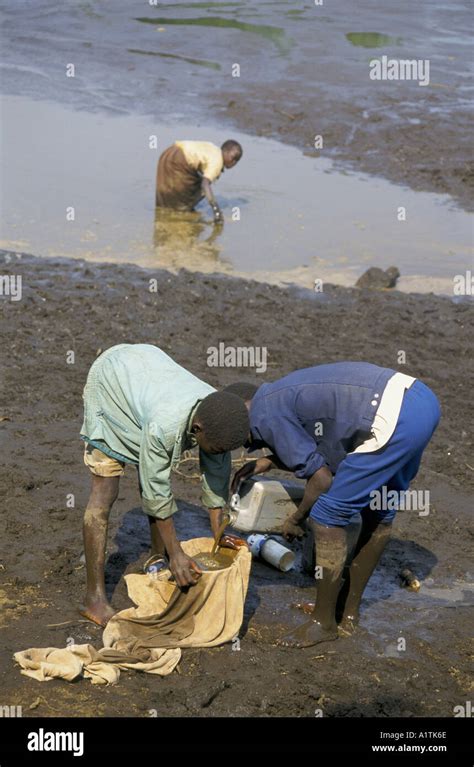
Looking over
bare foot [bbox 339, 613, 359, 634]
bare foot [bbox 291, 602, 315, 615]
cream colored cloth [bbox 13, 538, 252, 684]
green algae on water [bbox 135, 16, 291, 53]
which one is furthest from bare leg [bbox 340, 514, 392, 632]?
green algae on water [bbox 135, 16, 291, 53]

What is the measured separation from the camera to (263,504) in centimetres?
547

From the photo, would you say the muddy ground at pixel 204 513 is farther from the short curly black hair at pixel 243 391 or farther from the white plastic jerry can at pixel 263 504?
the short curly black hair at pixel 243 391

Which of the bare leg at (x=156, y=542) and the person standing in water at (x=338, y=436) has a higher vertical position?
the person standing in water at (x=338, y=436)

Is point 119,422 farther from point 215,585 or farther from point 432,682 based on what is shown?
point 432,682

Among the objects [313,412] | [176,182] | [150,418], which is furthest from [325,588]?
[176,182]

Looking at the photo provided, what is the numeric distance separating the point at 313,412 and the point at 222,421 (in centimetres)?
58

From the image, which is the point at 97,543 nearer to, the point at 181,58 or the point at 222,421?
the point at 222,421

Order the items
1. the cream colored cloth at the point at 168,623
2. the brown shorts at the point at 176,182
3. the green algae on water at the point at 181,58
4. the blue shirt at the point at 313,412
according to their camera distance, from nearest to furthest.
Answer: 1. the cream colored cloth at the point at 168,623
2. the blue shirt at the point at 313,412
3. the brown shorts at the point at 176,182
4. the green algae on water at the point at 181,58

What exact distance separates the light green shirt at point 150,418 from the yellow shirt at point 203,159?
7857mm

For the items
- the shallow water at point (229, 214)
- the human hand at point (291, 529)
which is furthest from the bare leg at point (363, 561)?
the shallow water at point (229, 214)

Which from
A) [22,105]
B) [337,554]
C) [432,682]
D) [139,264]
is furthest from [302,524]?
[22,105]

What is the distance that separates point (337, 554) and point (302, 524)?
39cm

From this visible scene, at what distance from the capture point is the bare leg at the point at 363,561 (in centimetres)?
524

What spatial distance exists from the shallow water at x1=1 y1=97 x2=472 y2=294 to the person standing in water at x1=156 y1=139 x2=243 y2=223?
178mm
